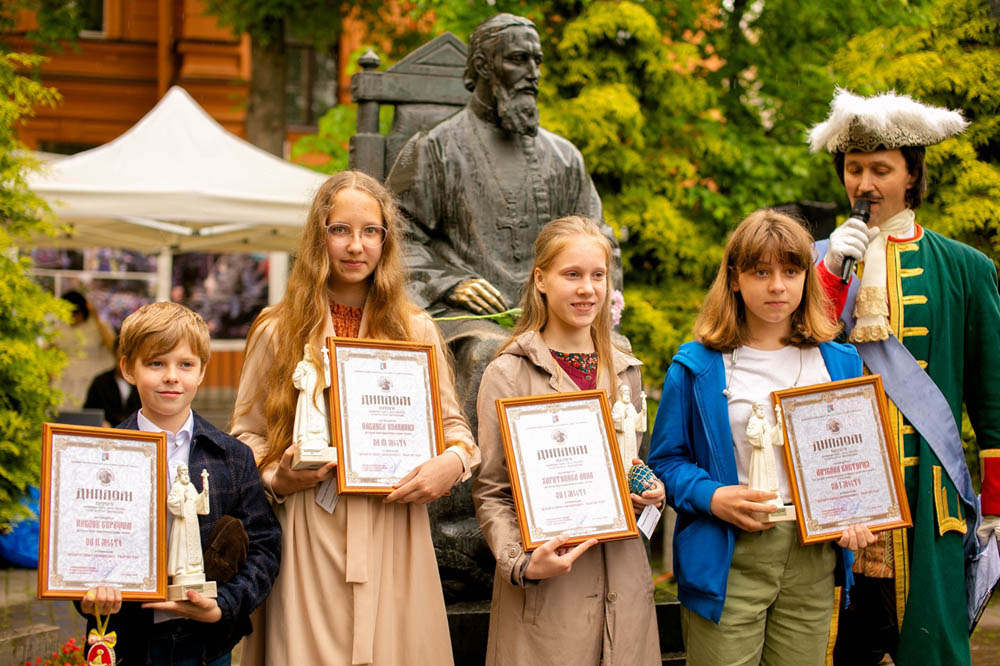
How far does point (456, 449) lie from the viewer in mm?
2988

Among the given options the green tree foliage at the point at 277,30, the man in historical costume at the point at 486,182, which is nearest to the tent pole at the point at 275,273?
the green tree foliage at the point at 277,30

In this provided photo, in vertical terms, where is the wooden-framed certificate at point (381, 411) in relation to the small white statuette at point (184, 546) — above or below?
above

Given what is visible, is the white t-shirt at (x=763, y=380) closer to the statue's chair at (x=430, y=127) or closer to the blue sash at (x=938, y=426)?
the blue sash at (x=938, y=426)

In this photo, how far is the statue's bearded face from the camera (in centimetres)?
462

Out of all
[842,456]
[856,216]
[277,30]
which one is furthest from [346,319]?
[277,30]

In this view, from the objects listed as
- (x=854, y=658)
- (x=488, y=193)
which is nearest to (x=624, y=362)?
(x=854, y=658)

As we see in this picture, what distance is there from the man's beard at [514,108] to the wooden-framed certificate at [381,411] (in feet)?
6.47

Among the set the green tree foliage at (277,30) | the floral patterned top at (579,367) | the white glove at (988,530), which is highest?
the green tree foliage at (277,30)

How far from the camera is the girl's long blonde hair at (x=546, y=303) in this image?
3158 mm

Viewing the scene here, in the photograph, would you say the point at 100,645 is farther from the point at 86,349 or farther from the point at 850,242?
the point at 86,349

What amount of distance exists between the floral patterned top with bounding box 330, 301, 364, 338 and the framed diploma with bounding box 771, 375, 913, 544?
1.23m

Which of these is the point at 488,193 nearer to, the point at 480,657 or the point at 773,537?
the point at 480,657

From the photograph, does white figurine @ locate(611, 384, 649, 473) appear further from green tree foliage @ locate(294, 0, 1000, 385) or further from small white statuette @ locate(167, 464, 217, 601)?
green tree foliage @ locate(294, 0, 1000, 385)

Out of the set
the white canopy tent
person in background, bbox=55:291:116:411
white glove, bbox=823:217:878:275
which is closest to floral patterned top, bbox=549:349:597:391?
white glove, bbox=823:217:878:275
